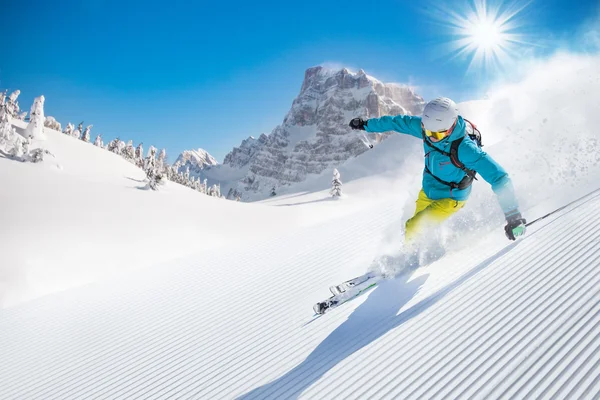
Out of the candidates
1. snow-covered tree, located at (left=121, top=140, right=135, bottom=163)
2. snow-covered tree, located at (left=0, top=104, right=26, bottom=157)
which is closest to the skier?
snow-covered tree, located at (left=0, top=104, right=26, bottom=157)

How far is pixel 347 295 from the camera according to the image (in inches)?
200

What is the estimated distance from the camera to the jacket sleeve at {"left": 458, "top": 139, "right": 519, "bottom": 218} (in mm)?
4355

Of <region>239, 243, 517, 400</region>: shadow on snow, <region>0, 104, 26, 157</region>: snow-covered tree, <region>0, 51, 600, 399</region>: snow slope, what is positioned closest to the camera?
<region>0, 51, 600, 399</region>: snow slope

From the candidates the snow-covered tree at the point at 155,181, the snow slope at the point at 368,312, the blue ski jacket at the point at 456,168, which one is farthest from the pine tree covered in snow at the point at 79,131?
the blue ski jacket at the point at 456,168

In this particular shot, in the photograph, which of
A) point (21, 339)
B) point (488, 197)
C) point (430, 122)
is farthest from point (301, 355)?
point (21, 339)

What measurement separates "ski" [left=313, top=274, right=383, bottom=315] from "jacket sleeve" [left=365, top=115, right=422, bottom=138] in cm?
252

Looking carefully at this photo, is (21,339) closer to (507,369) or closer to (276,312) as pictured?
(276,312)

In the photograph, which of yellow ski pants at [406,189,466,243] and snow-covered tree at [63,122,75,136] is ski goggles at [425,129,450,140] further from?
snow-covered tree at [63,122,75,136]

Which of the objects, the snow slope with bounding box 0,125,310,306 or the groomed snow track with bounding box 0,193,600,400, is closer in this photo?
the groomed snow track with bounding box 0,193,600,400

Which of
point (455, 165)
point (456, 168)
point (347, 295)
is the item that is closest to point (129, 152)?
point (347, 295)

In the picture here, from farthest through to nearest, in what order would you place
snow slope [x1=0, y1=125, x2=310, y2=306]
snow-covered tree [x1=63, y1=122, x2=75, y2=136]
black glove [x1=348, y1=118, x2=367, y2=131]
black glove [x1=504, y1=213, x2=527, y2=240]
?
1. snow-covered tree [x1=63, y1=122, x2=75, y2=136]
2. snow slope [x1=0, y1=125, x2=310, y2=306]
3. black glove [x1=348, y1=118, x2=367, y2=131]
4. black glove [x1=504, y1=213, x2=527, y2=240]

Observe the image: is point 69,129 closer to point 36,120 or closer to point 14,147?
point 36,120

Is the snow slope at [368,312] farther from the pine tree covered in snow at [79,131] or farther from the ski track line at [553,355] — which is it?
the pine tree covered in snow at [79,131]

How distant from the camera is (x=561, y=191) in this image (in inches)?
257
